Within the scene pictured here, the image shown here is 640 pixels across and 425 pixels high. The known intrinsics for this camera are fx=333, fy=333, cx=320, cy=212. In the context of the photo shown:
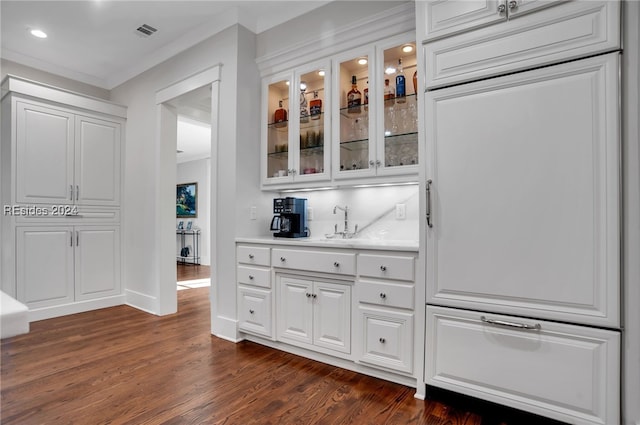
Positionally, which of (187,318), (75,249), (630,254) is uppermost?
(630,254)

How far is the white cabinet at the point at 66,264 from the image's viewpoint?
3482mm

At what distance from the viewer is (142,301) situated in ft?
13.0

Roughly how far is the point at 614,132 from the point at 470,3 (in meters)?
0.98

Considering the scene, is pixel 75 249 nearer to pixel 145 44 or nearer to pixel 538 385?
pixel 145 44

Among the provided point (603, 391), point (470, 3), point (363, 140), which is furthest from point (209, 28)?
point (603, 391)

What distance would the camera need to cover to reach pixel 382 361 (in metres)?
2.13

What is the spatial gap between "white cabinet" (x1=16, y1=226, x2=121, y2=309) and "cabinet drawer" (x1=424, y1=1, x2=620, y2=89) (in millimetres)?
4047

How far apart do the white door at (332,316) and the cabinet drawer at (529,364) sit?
57 centimetres

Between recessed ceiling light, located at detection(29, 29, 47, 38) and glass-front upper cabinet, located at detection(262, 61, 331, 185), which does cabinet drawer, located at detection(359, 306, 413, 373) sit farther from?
recessed ceiling light, located at detection(29, 29, 47, 38)

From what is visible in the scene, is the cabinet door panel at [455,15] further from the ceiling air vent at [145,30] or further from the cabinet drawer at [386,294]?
the ceiling air vent at [145,30]

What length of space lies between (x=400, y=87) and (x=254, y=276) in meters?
1.89

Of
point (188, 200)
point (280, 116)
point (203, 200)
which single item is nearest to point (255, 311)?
point (280, 116)

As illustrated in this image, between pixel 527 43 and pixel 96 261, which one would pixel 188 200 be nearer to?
pixel 96 261

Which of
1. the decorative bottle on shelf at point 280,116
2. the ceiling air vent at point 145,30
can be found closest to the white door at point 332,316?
the decorative bottle on shelf at point 280,116
